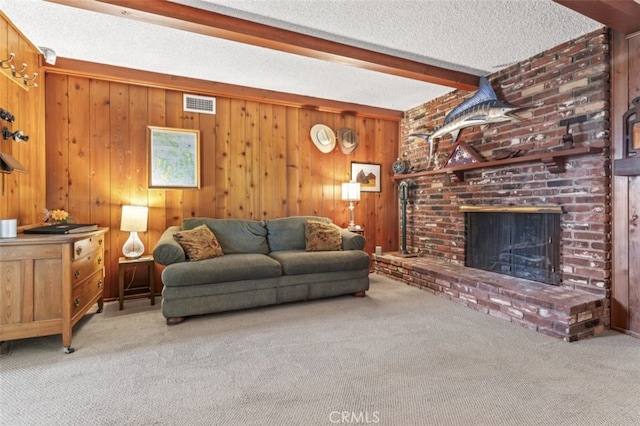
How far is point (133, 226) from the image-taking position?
3137 millimetres

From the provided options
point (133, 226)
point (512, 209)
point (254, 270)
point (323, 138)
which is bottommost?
point (254, 270)

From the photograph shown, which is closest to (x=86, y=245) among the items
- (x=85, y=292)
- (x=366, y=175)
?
(x=85, y=292)

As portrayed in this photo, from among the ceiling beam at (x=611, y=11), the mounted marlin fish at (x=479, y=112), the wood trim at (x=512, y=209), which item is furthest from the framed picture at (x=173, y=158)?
the ceiling beam at (x=611, y=11)

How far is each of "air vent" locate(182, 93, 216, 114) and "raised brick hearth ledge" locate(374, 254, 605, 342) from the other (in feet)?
10.3

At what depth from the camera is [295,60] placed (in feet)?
10.4

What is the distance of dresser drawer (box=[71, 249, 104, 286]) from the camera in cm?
229

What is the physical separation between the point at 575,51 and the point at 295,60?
251cm

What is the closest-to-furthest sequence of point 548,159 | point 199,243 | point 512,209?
point 548,159
point 199,243
point 512,209

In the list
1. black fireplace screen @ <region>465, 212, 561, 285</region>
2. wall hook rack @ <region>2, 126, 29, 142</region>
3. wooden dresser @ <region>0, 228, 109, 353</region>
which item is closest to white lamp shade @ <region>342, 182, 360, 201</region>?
black fireplace screen @ <region>465, 212, 561, 285</region>

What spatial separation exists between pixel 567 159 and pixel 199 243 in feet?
11.3

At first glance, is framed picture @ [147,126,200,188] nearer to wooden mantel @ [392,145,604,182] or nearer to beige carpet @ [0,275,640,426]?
beige carpet @ [0,275,640,426]

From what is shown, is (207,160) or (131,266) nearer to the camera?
(131,266)

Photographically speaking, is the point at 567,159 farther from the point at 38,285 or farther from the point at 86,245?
the point at 38,285

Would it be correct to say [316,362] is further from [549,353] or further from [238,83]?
[238,83]
